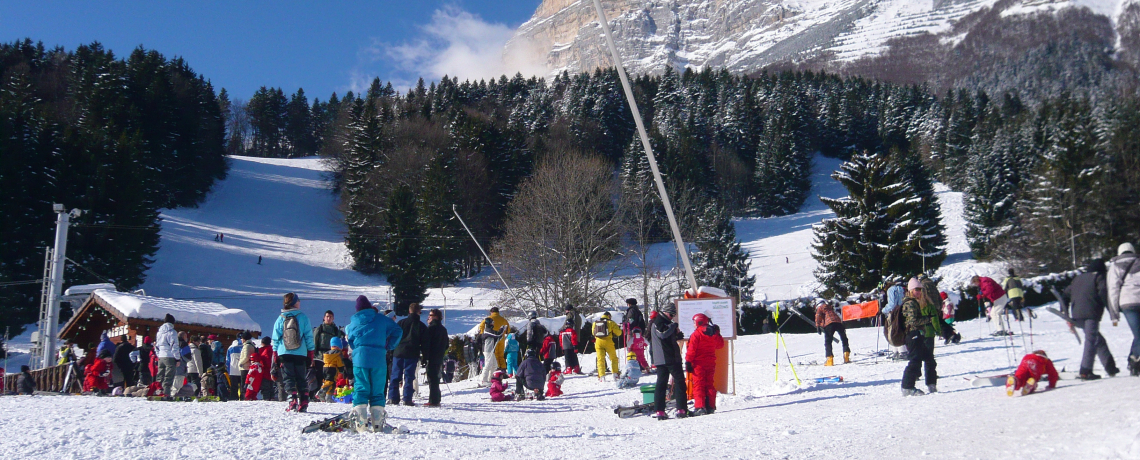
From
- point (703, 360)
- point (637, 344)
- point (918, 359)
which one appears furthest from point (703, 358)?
point (637, 344)

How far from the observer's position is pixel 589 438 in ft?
24.7

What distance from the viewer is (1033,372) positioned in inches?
271

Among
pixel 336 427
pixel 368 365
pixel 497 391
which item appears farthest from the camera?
pixel 497 391

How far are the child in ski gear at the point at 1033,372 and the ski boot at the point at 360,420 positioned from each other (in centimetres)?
634

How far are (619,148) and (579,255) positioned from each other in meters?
50.5

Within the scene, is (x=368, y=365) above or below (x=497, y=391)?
above

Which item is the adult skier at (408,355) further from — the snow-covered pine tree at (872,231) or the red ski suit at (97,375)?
the snow-covered pine tree at (872,231)

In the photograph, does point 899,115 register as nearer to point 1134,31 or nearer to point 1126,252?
point 1126,252

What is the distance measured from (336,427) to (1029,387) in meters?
6.68

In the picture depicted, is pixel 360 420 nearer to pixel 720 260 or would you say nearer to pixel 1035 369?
pixel 1035 369

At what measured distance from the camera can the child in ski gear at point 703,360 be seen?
29.9 feet

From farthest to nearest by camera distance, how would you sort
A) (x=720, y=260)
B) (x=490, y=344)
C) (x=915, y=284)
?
(x=720, y=260) → (x=490, y=344) → (x=915, y=284)

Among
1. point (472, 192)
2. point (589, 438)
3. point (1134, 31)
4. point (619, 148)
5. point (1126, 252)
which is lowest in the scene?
point (589, 438)

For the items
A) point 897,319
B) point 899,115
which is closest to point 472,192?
point 897,319
